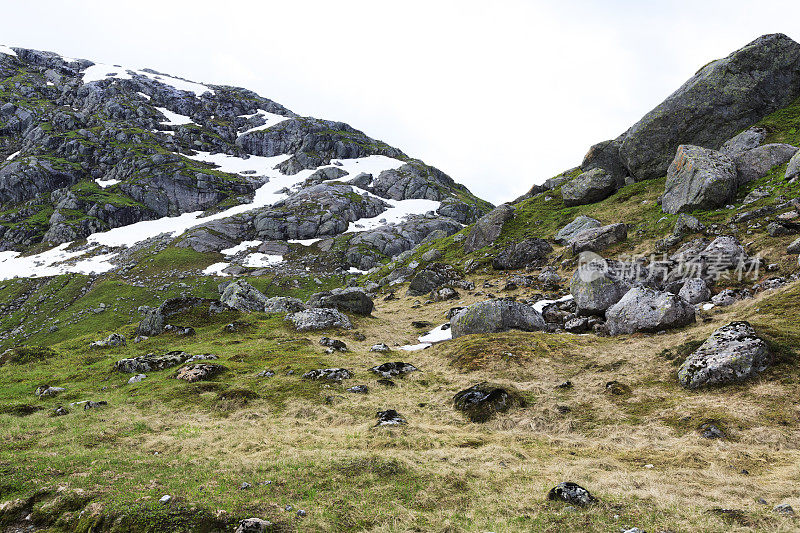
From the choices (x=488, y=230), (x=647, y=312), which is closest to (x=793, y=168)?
(x=647, y=312)

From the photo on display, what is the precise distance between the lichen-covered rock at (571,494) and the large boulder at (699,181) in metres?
54.2

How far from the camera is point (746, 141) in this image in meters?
55.9

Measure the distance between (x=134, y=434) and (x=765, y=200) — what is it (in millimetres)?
65317

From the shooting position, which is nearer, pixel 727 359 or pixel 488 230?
pixel 727 359

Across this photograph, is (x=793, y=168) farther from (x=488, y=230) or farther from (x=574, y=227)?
(x=488, y=230)

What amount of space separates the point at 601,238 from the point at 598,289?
Result: 25217mm

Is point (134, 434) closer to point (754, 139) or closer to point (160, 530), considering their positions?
point (160, 530)

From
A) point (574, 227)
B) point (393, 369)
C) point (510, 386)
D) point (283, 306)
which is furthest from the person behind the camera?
point (574, 227)

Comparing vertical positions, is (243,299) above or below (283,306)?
above

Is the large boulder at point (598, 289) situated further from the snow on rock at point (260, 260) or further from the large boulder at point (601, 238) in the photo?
the snow on rock at point (260, 260)

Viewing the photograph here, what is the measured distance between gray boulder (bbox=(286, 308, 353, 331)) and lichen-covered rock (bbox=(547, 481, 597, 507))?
38.6 m

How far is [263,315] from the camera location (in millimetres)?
55594

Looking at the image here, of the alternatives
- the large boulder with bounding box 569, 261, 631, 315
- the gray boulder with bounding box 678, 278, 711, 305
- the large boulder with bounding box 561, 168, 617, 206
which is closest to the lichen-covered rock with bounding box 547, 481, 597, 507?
the large boulder with bounding box 569, 261, 631, 315

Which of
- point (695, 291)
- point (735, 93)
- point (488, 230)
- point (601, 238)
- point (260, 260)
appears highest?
point (735, 93)
